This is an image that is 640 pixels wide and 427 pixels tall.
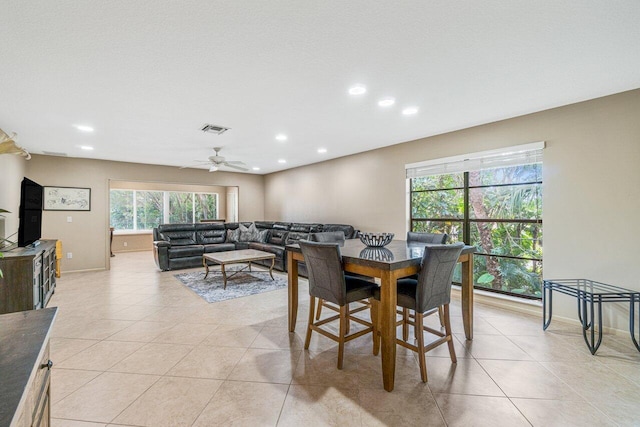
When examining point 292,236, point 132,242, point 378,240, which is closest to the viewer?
point 378,240

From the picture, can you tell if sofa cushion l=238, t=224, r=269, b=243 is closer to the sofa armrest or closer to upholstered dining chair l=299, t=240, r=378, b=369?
the sofa armrest

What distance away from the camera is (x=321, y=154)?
19.1 ft

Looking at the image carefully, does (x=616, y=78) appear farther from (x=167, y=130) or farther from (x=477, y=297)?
(x=167, y=130)

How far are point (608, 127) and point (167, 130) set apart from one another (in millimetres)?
5194

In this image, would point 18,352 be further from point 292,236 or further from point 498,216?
point 292,236

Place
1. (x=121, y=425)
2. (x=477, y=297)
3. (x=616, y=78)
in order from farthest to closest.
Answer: (x=477, y=297) < (x=616, y=78) < (x=121, y=425)

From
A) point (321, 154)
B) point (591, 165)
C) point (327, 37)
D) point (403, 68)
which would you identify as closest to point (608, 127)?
point (591, 165)

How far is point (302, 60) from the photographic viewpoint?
2.20 meters

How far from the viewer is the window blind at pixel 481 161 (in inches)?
136

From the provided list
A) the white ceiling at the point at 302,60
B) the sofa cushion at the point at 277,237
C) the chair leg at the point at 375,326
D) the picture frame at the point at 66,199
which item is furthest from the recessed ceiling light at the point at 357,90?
the picture frame at the point at 66,199

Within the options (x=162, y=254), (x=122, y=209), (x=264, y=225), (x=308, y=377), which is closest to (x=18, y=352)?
(x=308, y=377)

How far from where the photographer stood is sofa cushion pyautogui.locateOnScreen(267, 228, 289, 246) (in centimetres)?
675

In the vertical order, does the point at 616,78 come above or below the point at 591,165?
above

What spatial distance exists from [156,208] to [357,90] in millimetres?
9021
